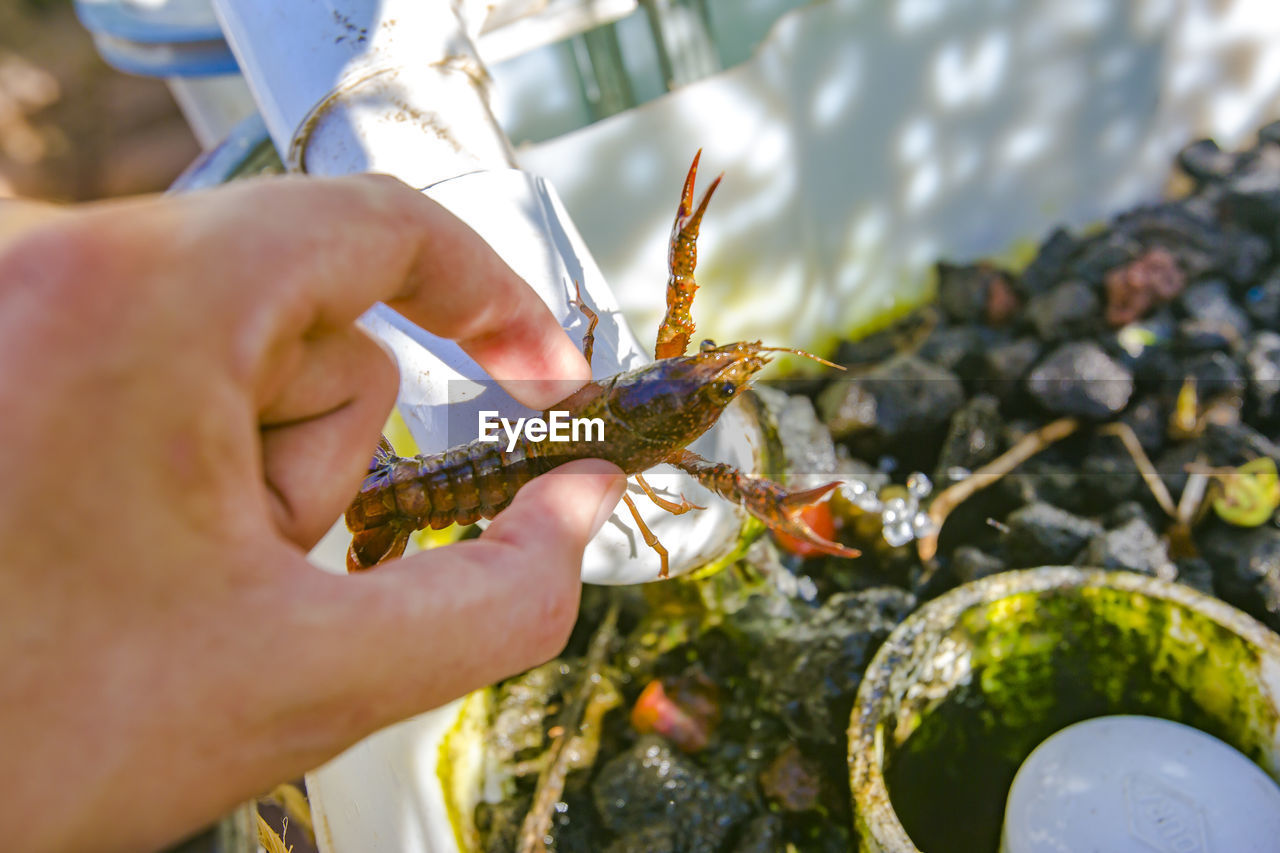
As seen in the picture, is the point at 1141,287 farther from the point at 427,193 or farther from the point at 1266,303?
the point at 427,193

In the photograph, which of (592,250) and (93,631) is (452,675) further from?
(592,250)

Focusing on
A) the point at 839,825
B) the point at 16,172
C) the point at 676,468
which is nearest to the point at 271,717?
the point at 676,468

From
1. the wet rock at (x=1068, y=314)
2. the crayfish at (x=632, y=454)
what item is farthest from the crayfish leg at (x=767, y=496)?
the wet rock at (x=1068, y=314)

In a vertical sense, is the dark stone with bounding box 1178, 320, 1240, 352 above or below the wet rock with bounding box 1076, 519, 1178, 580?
above

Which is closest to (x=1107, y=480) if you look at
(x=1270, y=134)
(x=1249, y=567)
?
(x=1249, y=567)

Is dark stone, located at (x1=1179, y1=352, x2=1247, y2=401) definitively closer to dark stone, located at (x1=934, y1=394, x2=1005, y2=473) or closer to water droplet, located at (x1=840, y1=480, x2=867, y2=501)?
dark stone, located at (x1=934, y1=394, x2=1005, y2=473)

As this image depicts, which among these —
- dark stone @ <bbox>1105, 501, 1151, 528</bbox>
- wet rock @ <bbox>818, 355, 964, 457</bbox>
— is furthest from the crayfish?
dark stone @ <bbox>1105, 501, 1151, 528</bbox>
